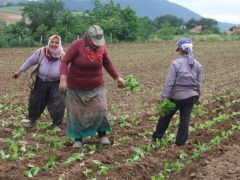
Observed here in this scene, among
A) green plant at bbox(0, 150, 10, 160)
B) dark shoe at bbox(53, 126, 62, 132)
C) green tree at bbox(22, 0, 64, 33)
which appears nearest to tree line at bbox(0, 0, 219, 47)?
green tree at bbox(22, 0, 64, 33)

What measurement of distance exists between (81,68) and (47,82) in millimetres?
1739

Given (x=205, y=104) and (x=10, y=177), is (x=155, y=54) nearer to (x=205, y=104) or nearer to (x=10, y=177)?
(x=205, y=104)

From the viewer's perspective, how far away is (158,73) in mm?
19547

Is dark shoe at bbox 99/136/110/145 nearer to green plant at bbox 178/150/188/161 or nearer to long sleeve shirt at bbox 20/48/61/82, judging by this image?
green plant at bbox 178/150/188/161

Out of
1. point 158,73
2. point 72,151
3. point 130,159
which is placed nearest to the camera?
point 130,159

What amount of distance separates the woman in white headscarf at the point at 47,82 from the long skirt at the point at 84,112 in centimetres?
138

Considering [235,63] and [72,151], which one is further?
[235,63]

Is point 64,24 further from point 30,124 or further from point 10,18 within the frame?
point 10,18

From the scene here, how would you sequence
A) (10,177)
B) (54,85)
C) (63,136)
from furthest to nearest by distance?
(54,85), (63,136), (10,177)

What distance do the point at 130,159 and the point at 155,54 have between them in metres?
22.9

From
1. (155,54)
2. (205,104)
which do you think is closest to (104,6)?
(155,54)

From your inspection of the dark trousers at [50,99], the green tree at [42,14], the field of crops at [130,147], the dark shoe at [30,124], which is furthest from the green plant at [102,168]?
the green tree at [42,14]

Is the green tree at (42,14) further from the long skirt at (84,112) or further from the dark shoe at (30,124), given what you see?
the long skirt at (84,112)

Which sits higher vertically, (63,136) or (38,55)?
(38,55)
